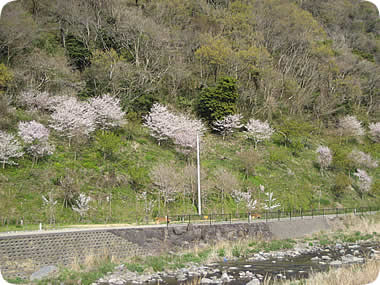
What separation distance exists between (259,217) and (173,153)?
10.1 m

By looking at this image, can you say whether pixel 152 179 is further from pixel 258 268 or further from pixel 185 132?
pixel 258 268

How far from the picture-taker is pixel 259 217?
85.3ft

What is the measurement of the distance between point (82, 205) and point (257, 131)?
21598 mm

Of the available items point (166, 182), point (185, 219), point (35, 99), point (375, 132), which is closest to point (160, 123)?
point (166, 182)

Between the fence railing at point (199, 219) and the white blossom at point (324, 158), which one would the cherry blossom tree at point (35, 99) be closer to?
the fence railing at point (199, 219)

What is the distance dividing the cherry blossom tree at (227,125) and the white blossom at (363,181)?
1308cm

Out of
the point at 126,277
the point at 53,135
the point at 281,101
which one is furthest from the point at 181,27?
the point at 126,277

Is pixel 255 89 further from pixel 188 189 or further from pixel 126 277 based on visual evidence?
pixel 126 277

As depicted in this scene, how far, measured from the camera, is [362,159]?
130 feet

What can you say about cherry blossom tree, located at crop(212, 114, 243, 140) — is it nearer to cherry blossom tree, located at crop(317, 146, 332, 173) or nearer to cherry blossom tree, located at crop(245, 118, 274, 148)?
cherry blossom tree, located at crop(245, 118, 274, 148)

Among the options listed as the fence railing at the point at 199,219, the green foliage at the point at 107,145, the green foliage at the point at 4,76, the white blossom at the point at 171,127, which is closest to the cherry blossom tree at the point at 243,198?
the fence railing at the point at 199,219

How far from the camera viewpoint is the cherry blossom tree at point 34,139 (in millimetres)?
24781

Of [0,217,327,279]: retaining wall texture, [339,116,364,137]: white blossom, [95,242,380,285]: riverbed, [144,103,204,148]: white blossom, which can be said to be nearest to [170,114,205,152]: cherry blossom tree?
[144,103,204,148]: white blossom

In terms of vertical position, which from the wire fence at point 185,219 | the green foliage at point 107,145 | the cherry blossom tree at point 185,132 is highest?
the cherry blossom tree at point 185,132
